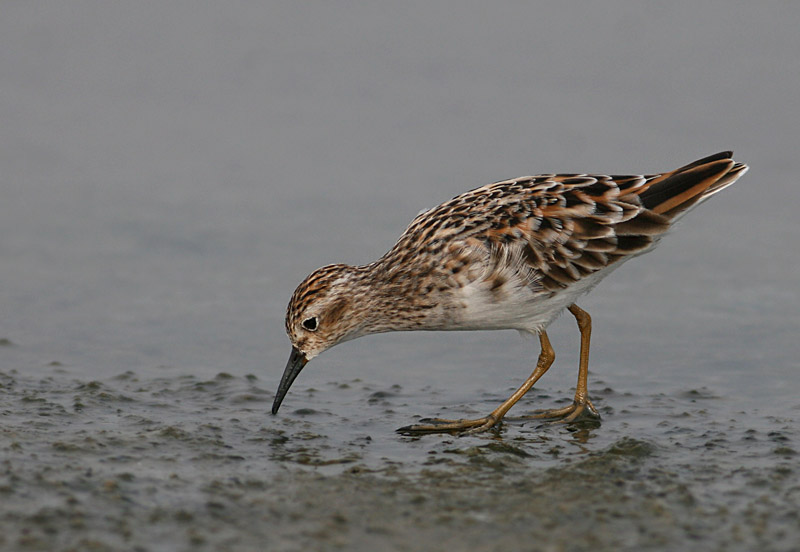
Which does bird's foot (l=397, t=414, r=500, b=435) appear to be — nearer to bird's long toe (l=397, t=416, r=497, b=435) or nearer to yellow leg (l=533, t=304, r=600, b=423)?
bird's long toe (l=397, t=416, r=497, b=435)

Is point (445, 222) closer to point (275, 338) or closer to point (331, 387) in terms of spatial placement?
point (331, 387)

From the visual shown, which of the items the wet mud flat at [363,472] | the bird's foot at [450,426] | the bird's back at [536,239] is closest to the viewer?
the wet mud flat at [363,472]

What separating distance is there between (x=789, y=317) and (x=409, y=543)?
6.18 meters

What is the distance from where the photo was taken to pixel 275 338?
1094cm

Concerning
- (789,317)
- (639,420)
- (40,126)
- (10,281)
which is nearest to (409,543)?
(639,420)

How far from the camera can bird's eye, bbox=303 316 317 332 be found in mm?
8836

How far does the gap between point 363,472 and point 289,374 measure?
1.65m

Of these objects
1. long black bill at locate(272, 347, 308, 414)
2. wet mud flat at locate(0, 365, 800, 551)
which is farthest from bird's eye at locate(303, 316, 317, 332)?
wet mud flat at locate(0, 365, 800, 551)

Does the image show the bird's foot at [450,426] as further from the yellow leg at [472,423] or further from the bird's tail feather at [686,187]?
the bird's tail feather at [686,187]

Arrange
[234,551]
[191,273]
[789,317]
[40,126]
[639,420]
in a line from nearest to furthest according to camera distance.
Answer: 1. [234,551]
2. [639,420]
3. [789,317]
4. [191,273]
5. [40,126]

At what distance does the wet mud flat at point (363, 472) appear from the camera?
246 inches

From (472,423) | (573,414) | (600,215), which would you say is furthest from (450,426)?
(600,215)

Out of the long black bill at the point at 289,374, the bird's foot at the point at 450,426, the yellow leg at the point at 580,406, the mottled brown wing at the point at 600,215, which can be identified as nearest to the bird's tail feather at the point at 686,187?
the mottled brown wing at the point at 600,215

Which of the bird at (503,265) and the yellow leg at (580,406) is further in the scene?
the yellow leg at (580,406)
